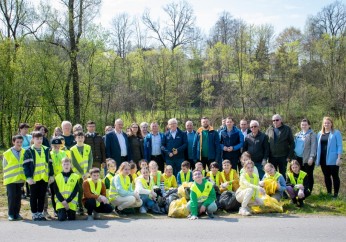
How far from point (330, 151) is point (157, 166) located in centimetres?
404

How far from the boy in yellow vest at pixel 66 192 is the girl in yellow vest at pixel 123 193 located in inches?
33.9

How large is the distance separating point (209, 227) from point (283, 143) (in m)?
3.54

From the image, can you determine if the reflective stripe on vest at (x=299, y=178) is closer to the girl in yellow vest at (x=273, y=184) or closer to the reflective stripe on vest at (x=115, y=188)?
the girl in yellow vest at (x=273, y=184)

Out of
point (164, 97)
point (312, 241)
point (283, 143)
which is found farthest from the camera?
point (164, 97)

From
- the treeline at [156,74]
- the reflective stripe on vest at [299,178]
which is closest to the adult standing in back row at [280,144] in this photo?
the reflective stripe on vest at [299,178]

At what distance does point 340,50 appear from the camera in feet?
104

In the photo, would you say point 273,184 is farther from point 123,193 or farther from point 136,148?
point 136,148

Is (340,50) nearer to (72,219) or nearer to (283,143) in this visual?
(283,143)

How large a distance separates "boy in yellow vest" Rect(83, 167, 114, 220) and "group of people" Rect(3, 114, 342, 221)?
20mm

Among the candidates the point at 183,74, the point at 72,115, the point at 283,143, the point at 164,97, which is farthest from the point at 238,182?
the point at 183,74

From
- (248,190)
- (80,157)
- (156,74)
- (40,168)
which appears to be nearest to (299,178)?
(248,190)

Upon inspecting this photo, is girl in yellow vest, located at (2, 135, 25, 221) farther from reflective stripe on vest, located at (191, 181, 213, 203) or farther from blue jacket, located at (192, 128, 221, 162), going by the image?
blue jacket, located at (192, 128, 221, 162)

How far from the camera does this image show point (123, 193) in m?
7.91

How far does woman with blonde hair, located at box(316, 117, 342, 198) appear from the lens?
28.8ft
